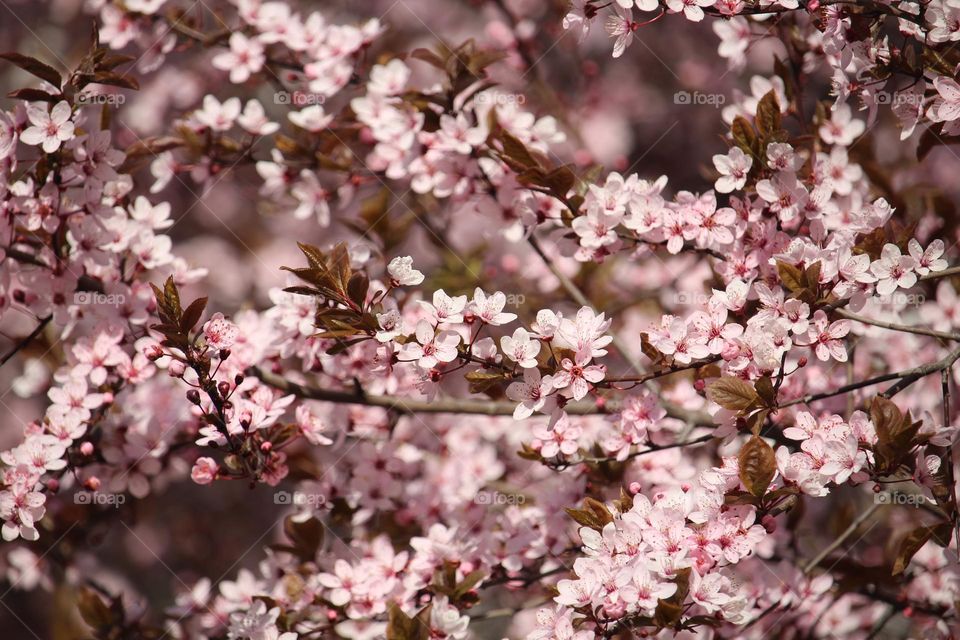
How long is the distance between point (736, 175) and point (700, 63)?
3.45 meters

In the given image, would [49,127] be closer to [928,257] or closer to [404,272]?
[404,272]

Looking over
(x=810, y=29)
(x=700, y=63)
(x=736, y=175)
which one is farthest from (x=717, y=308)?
(x=700, y=63)

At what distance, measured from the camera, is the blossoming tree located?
189 centimetres

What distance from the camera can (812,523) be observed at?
375 cm

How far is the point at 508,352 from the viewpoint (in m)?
1.90
